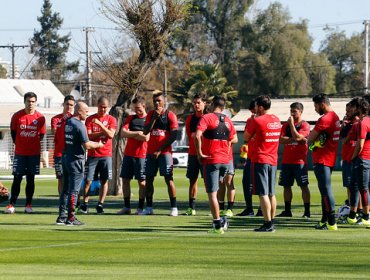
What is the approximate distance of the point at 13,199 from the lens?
68.8 ft

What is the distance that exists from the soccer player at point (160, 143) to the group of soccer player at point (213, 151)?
0.02m

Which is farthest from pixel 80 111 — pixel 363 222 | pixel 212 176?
pixel 363 222

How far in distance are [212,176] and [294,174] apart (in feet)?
13.2

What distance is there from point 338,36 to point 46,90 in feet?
109

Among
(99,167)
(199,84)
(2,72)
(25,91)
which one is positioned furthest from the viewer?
(2,72)

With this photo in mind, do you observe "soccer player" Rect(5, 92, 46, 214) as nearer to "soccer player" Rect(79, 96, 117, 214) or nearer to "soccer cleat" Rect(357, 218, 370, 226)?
"soccer player" Rect(79, 96, 117, 214)

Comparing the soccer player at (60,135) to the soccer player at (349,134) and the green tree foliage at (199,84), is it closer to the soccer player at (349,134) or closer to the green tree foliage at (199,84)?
the soccer player at (349,134)

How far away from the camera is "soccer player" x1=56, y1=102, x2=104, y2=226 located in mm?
17688

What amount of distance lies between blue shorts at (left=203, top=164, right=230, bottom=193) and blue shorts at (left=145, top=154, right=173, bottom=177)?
332cm

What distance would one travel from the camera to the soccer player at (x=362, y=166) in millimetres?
17625

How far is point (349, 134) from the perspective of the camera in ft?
60.4

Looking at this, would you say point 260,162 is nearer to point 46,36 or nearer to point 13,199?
point 13,199

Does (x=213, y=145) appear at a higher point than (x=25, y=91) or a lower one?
lower

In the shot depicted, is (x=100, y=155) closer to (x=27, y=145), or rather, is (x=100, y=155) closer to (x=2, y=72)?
(x=27, y=145)
